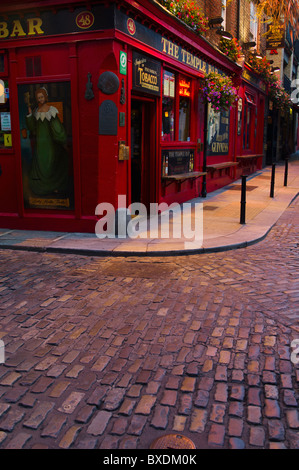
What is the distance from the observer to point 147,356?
3.72 m

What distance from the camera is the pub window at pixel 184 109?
11758 millimetres

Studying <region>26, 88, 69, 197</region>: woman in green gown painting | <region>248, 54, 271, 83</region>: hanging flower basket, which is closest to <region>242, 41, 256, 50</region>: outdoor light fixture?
<region>248, 54, 271, 83</region>: hanging flower basket

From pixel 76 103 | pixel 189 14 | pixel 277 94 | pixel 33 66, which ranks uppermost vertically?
pixel 189 14

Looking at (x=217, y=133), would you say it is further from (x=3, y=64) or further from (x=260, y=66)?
(x=3, y=64)

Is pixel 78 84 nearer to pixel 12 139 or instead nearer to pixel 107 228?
pixel 12 139

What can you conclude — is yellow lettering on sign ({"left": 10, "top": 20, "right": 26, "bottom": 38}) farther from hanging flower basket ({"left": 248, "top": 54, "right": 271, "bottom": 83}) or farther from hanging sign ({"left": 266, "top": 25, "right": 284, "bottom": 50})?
hanging sign ({"left": 266, "top": 25, "right": 284, "bottom": 50})

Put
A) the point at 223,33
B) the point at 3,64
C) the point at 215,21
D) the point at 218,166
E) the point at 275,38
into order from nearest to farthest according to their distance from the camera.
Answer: the point at 3,64, the point at 215,21, the point at 223,33, the point at 218,166, the point at 275,38

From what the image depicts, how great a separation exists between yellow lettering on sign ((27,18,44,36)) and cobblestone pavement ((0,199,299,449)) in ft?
15.4

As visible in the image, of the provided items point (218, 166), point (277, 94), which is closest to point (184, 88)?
point (218, 166)

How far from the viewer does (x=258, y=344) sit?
12.8 feet

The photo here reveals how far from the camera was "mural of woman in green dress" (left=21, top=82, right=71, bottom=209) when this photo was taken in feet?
27.3

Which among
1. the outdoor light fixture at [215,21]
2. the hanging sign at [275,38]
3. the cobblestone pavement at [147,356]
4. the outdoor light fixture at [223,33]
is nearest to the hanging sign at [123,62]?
the cobblestone pavement at [147,356]

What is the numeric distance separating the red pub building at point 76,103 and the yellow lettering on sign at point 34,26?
17 mm

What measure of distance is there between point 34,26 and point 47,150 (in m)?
2.34
